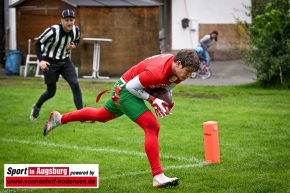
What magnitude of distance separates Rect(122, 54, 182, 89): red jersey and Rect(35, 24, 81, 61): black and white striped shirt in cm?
633

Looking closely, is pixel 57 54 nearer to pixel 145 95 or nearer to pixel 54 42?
pixel 54 42

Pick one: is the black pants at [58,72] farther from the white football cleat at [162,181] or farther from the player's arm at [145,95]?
the white football cleat at [162,181]

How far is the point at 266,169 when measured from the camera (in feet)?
32.8

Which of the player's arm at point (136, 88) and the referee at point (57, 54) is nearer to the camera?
the player's arm at point (136, 88)

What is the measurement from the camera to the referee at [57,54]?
15.1 metres

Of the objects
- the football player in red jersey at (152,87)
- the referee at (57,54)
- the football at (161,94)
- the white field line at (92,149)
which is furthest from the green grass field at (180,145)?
the football at (161,94)

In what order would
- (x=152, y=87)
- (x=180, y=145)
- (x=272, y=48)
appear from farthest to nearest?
1. (x=272, y=48)
2. (x=180, y=145)
3. (x=152, y=87)

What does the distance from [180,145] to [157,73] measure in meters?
A: 3.63

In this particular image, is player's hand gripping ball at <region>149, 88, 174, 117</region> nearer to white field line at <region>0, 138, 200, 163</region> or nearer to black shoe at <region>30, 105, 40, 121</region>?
white field line at <region>0, 138, 200, 163</region>

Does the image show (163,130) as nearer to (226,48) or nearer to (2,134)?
(2,134)

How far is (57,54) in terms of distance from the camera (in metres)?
15.4

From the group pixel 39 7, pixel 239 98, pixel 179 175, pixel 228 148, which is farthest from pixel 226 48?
pixel 179 175

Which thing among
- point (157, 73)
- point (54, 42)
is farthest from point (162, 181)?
point (54, 42)

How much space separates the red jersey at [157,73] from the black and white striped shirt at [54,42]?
6.33 metres
